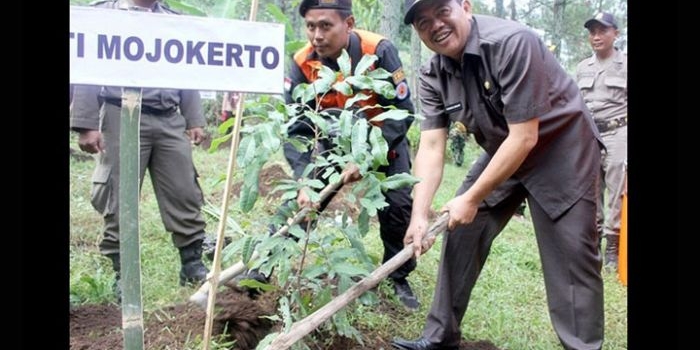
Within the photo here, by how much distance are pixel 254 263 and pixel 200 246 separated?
57.0 inches

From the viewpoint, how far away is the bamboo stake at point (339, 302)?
7.18ft

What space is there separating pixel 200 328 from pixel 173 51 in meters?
1.25

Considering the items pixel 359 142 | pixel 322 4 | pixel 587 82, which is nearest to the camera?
pixel 359 142

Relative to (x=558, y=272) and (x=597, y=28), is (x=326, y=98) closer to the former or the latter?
(x=558, y=272)

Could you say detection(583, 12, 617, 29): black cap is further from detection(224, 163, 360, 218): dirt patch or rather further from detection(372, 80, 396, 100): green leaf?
detection(372, 80, 396, 100): green leaf

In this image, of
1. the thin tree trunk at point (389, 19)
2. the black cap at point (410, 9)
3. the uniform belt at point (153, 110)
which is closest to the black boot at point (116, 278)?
the uniform belt at point (153, 110)

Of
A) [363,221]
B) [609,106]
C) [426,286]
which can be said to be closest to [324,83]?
[363,221]

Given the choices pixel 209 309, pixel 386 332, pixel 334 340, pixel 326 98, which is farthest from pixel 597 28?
pixel 209 309

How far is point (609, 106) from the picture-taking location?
5082mm

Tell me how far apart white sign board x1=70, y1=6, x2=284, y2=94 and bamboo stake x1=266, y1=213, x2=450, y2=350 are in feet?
2.66

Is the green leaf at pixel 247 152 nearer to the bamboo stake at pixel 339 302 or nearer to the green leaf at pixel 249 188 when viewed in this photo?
the green leaf at pixel 249 188

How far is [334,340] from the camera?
107 inches

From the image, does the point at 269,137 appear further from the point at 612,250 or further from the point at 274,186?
the point at 612,250

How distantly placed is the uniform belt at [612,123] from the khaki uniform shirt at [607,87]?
0.09 feet
